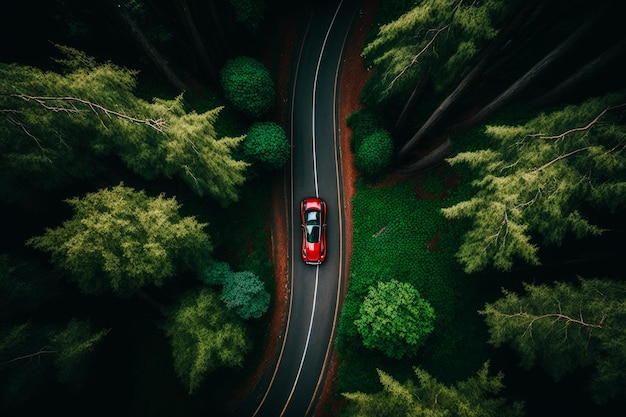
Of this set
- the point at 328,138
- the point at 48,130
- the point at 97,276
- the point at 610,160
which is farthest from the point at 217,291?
the point at 610,160

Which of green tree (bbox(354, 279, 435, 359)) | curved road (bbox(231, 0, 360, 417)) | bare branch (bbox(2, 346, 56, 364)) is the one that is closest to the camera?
bare branch (bbox(2, 346, 56, 364))

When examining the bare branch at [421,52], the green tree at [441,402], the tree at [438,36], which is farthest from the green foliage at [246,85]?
the green tree at [441,402]

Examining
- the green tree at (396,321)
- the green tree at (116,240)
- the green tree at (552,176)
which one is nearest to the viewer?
the green tree at (552,176)

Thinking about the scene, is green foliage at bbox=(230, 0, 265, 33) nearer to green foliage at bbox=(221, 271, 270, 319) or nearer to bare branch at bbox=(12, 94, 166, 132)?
bare branch at bbox=(12, 94, 166, 132)

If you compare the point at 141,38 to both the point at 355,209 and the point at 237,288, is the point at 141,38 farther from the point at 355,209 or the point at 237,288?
the point at 355,209

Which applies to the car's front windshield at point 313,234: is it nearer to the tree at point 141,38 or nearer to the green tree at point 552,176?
the green tree at point 552,176

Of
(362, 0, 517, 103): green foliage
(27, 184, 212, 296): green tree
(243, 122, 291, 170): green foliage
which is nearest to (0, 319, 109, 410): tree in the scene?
(27, 184, 212, 296): green tree
